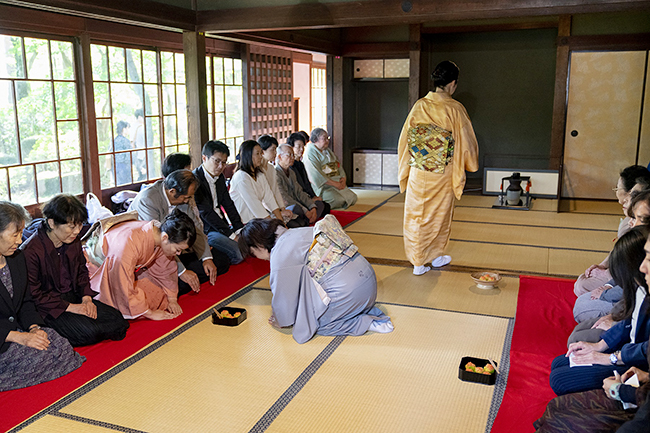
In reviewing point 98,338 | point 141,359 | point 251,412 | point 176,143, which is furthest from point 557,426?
point 176,143

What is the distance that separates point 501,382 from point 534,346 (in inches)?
16.9

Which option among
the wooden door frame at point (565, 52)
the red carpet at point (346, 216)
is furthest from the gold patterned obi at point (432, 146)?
the wooden door frame at point (565, 52)

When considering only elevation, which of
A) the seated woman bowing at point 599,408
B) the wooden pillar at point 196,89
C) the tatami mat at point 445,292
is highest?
the wooden pillar at point 196,89

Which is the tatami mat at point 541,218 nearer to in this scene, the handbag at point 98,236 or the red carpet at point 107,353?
the red carpet at point 107,353

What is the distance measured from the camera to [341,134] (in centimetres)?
817

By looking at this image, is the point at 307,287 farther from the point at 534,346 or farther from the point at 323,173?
the point at 323,173

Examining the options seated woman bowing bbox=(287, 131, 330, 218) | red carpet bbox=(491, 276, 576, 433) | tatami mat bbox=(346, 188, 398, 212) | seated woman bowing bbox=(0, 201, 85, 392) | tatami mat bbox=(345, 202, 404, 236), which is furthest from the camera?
tatami mat bbox=(346, 188, 398, 212)

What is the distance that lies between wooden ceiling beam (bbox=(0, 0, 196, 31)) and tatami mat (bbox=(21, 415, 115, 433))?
2643mm

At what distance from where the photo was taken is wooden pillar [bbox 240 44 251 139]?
7.07 meters

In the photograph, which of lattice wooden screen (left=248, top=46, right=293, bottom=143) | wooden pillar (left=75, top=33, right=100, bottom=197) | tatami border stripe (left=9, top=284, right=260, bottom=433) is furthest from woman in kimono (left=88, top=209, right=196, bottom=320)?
lattice wooden screen (left=248, top=46, right=293, bottom=143)

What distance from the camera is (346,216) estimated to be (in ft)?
20.4

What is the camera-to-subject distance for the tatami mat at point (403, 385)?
7.36 ft

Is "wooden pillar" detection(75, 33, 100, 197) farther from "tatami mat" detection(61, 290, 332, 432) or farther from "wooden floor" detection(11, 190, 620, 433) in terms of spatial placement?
"tatami mat" detection(61, 290, 332, 432)

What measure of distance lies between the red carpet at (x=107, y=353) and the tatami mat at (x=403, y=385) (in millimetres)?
953
